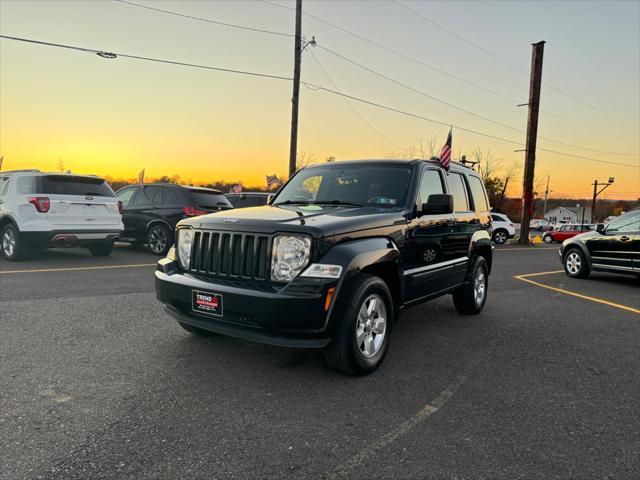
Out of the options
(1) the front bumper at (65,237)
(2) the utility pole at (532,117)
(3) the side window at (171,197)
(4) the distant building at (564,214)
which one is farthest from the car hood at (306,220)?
(4) the distant building at (564,214)

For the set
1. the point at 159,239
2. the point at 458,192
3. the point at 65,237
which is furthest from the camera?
the point at 159,239

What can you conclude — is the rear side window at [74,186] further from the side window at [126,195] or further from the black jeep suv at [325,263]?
the black jeep suv at [325,263]

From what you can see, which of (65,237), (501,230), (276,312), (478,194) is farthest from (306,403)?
(501,230)

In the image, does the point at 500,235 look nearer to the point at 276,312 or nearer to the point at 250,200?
the point at 250,200

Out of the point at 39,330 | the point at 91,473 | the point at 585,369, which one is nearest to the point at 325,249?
the point at 91,473

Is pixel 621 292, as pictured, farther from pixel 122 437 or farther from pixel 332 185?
pixel 122 437

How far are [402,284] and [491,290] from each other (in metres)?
4.81

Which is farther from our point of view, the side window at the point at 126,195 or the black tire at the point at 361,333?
the side window at the point at 126,195

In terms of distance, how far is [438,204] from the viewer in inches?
171

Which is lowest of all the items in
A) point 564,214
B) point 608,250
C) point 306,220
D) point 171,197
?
point 608,250

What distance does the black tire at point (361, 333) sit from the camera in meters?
3.47

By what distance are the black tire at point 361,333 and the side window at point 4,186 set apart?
9.38 metres

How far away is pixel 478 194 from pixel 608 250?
5.27 meters

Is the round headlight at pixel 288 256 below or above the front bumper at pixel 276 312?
above
